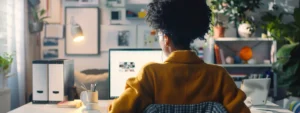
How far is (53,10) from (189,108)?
3.55m

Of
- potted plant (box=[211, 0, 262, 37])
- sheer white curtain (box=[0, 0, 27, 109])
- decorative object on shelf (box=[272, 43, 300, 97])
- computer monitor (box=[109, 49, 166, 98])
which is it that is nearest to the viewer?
computer monitor (box=[109, 49, 166, 98])

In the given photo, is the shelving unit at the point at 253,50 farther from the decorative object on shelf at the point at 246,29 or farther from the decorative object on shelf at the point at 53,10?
the decorative object on shelf at the point at 53,10

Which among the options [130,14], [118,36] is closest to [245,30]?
[130,14]

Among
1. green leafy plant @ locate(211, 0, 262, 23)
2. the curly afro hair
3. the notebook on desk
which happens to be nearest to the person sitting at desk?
the curly afro hair

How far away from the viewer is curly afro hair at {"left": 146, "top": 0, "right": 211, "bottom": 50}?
1334 mm

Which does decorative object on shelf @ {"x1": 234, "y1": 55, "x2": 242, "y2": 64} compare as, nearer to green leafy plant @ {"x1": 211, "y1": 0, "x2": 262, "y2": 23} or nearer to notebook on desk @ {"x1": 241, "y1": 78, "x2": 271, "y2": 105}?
green leafy plant @ {"x1": 211, "y1": 0, "x2": 262, "y2": 23}

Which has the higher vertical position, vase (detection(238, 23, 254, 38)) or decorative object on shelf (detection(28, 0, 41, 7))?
decorative object on shelf (detection(28, 0, 41, 7))

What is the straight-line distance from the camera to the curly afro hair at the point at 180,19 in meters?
1.33

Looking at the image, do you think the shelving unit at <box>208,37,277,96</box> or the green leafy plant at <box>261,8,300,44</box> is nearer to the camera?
the green leafy plant at <box>261,8,300,44</box>

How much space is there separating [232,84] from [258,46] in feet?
11.3

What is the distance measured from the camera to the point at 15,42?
392 centimetres

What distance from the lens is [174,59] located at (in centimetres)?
131

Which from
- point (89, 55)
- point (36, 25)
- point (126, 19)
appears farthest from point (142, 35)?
point (36, 25)

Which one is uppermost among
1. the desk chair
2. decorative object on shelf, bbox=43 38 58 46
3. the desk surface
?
decorative object on shelf, bbox=43 38 58 46
